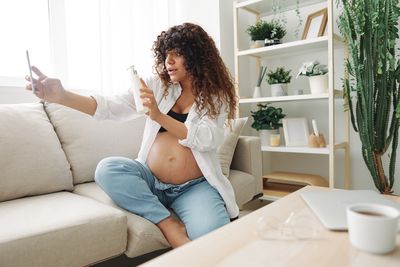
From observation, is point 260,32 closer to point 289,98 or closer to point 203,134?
point 289,98

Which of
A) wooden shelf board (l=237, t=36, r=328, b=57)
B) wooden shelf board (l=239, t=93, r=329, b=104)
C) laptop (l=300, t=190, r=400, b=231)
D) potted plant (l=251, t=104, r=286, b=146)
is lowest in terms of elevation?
laptop (l=300, t=190, r=400, b=231)

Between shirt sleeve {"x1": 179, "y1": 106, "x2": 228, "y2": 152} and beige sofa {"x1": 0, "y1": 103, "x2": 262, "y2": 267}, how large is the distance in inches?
12.7

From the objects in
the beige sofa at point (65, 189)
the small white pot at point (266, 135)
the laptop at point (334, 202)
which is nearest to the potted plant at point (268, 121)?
the small white pot at point (266, 135)

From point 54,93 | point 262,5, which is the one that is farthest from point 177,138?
point 262,5

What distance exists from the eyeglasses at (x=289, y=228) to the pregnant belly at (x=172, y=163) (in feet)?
1.90

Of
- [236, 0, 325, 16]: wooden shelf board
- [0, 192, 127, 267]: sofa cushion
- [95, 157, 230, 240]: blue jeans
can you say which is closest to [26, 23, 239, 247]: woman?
[95, 157, 230, 240]: blue jeans

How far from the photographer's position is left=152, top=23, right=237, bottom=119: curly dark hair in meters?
1.34

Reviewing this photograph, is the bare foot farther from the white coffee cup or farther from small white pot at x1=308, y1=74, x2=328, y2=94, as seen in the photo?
small white pot at x1=308, y1=74, x2=328, y2=94

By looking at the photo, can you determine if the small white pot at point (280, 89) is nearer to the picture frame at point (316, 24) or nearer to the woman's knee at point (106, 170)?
the picture frame at point (316, 24)

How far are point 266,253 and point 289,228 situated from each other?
115mm

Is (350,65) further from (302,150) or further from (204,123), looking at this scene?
(204,123)

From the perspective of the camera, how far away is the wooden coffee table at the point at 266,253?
0.50 m

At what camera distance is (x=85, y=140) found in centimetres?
152

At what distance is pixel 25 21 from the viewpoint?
1.76 meters
